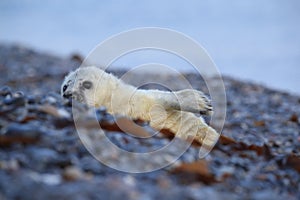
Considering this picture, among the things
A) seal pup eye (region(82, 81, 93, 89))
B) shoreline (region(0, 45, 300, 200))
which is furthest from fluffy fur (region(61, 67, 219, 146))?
shoreline (region(0, 45, 300, 200))

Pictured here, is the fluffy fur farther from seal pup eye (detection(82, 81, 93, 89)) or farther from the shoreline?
the shoreline

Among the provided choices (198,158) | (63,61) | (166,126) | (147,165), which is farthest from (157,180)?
(63,61)

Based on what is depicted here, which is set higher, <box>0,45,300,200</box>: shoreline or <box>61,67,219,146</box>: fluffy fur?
<box>61,67,219,146</box>: fluffy fur

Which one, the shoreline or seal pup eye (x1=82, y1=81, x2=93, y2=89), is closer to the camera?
the shoreline

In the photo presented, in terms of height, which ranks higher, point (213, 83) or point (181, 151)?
point (213, 83)

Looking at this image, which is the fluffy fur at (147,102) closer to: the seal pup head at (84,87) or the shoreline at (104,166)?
the seal pup head at (84,87)

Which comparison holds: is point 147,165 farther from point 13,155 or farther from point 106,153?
point 13,155

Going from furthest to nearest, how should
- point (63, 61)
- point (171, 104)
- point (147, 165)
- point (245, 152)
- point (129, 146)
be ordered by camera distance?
point (63, 61) → point (171, 104) → point (245, 152) → point (129, 146) → point (147, 165)

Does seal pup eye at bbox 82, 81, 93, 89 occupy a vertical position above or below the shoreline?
above

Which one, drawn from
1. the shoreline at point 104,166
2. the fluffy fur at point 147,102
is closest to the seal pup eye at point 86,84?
the fluffy fur at point 147,102
